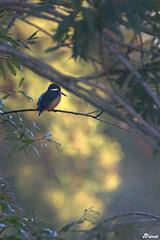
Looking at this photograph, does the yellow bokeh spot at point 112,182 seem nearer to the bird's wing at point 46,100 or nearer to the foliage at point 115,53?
the bird's wing at point 46,100

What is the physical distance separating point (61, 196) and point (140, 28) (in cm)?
547

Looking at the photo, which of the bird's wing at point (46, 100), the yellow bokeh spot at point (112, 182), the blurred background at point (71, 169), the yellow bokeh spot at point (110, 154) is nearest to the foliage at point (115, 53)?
the bird's wing at point (46, 100)

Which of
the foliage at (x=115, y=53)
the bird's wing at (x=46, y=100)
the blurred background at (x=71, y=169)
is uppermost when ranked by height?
the blurred background at (x=71, y=169)

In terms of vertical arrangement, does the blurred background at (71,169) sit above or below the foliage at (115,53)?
above

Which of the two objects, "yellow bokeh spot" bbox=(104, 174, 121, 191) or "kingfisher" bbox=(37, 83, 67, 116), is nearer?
"kingfisher" bbox=(37, 83, 67, 116)

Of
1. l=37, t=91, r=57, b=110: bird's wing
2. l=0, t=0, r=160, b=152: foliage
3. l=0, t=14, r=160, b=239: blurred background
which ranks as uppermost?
l=0, t=14, r=160, b=239: blurred background

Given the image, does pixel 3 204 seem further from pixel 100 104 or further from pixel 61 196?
pixel 61 196

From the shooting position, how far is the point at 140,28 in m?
0.93

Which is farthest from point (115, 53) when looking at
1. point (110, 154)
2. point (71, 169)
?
point (110, 154)

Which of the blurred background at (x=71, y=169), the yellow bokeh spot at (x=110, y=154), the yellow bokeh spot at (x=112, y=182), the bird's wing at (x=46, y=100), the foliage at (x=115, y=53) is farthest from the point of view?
the yellow bokeh spot at (x=112, y=182)

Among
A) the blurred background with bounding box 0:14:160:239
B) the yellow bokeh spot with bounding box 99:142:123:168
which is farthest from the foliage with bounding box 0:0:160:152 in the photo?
the yellow bokeh spot with bounding box 99:142:123:168

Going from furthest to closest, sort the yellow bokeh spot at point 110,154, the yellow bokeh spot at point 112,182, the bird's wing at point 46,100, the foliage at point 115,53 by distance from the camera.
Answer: the yellow bokeh spot at point 112,182
the yellow bokeh spot at point 110,154
the bird's wing at point 46,100
the foliage at point 115,53

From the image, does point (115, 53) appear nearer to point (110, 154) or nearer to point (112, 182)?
point (110, 154)

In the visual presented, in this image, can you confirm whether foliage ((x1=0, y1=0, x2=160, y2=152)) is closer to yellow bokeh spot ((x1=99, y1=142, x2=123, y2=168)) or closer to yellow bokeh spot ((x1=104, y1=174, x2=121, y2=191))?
yellow bokeh spot ((x1=99, y1=142, x2=123, y2=168))
